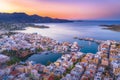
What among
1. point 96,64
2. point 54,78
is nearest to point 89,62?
point 96,64

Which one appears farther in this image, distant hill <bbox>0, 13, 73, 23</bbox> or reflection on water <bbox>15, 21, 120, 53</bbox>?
distant hill <bbox>0, 13, 73, 23</bbox>

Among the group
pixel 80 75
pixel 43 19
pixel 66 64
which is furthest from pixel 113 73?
pixel 43 19

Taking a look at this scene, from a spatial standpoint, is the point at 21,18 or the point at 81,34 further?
the point at 21,18

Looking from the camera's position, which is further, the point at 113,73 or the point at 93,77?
the point at 113,73

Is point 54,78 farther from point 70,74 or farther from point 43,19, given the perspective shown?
point 43,19

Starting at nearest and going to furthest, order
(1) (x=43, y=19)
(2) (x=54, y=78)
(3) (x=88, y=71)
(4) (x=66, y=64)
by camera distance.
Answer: (2) (x=54, y=78) → (3) (x=88, y=71) → (4) (x=66, y=64) → (1) (x=43, y=19)

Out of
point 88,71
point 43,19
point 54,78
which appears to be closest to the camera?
point 54,78

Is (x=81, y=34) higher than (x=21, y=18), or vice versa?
(x=21, y=18)

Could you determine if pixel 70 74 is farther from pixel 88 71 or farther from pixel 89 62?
pixel 89 62

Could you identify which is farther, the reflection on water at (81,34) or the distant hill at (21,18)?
the distant hill at (21,18)
